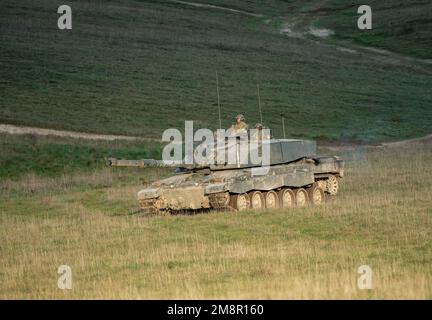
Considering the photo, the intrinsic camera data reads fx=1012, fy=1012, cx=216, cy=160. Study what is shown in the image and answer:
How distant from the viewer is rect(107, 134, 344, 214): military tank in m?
26.2

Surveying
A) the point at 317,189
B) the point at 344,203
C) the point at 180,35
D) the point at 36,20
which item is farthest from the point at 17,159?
the point at 180,35

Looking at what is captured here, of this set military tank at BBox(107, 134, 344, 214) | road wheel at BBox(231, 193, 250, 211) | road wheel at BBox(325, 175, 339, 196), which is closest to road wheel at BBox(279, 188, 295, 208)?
military tank at BBox(107, 134, 344, 214)

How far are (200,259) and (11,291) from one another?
12.4ft

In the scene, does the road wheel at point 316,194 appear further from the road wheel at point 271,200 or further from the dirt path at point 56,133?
the dirt path at point 56,133

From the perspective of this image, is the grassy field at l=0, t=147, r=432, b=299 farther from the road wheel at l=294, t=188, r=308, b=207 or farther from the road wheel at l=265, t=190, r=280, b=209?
the road wheel at l=265, t=190, r=280, b=209

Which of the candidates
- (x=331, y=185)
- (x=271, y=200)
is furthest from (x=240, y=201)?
(x=331, y=185)

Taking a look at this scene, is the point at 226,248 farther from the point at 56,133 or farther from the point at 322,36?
the point at 322,36

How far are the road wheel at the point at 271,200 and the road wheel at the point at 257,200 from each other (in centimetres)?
16

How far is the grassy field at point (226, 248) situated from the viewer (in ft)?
48.8

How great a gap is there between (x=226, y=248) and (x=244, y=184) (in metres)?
7.02

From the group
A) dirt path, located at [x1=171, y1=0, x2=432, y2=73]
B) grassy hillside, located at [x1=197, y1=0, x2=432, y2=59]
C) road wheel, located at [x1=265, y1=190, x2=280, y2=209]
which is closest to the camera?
road wheel, located at [x1=265, y1=190, x2=280, y2=209]

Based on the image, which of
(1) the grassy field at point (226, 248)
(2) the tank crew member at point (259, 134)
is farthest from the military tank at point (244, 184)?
(1) the grassy field at point (226, 248)

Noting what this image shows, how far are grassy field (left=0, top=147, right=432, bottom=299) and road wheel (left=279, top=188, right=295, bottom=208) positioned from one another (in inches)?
52.4
